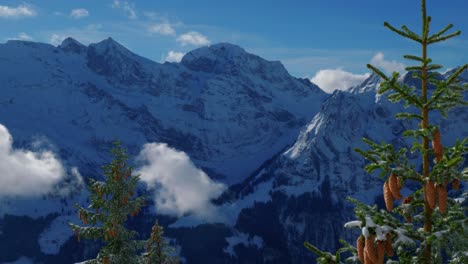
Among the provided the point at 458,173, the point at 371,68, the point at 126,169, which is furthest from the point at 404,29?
the point at 126,169

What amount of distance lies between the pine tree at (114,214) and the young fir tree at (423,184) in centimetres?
1944

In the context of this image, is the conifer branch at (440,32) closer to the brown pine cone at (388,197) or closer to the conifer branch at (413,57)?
the conifer branch at (413,57)

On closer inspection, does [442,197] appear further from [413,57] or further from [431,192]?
[413,57]

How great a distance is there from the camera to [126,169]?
32938 millimetres

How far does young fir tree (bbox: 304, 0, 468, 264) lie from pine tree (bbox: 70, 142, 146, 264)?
765 inches

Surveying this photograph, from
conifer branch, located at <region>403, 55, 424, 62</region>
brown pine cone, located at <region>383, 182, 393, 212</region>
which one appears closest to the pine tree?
conifer branch, located at <region>403, 55, 424, 62</region>

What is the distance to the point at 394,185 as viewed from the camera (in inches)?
529

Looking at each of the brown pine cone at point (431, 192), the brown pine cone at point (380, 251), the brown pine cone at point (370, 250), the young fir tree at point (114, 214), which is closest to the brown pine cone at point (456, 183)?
the brown pine cone at point (431, 192)

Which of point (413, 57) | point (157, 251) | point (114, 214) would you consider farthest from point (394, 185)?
point (157, 251)

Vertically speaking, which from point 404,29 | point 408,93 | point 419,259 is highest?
point 404,29

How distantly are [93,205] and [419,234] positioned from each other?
21.7 metres

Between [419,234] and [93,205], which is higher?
[93,205]

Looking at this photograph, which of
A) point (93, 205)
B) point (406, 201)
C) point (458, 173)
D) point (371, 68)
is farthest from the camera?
point (93, 205)

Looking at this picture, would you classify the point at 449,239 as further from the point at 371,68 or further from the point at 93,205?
the point at 93,205
